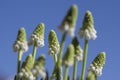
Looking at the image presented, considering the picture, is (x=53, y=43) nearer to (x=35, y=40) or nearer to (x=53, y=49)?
(x=53, y=49)

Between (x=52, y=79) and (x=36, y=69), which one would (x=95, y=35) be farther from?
(x=36, y=69)

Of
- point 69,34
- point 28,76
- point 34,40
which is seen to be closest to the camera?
point 69,34

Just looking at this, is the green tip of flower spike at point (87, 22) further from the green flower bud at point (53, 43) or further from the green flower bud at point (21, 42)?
the green flower bud at point (53, 43)

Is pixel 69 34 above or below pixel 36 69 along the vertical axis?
above

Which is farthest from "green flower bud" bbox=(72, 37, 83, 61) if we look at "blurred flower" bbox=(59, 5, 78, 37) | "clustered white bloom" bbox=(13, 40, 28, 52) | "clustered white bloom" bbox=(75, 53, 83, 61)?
"clustered white bloom" bbox=(13, 40, 28, 52)

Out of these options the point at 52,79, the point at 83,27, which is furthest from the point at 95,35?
the point at 52,79

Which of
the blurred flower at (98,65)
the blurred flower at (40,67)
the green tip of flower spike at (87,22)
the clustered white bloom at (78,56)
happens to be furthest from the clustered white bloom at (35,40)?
the blurred flower at (40,67)
